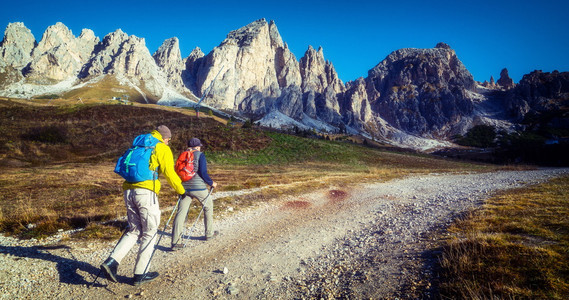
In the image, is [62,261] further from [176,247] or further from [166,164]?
[166,164]

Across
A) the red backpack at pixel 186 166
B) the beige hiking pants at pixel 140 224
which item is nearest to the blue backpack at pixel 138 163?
the beige hiking pants at pixel 140 224

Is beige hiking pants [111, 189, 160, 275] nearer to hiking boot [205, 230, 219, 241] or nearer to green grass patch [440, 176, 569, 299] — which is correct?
hiking boot [205, 230, 219, 241]

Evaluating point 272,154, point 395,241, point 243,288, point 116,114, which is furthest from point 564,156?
point 116,114

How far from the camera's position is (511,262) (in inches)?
187

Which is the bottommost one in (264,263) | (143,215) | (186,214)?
(264,263)

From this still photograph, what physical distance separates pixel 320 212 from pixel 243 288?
22.8 feet

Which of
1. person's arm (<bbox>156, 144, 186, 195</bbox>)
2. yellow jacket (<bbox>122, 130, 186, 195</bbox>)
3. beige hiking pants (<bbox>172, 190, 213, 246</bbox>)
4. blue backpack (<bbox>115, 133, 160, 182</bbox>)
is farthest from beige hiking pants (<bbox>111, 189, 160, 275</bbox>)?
beige hiking pants (<bbox>172, 190, 213, 246</bbox>)

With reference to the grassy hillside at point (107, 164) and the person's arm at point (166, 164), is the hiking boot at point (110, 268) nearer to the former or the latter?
the person's arm at point (166, 164)

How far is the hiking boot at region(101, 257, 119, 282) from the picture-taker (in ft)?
16.8

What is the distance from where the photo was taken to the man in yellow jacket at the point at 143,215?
215 inches

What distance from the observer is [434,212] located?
10703mm

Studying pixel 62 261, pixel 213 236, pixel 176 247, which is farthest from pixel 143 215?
pixel 213 236

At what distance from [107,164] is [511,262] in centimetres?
3835

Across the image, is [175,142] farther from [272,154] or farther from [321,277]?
[321,277]
